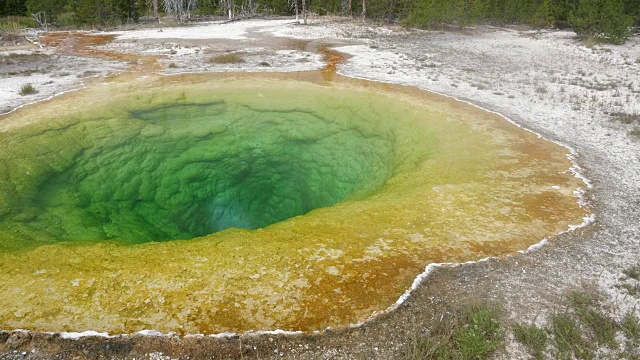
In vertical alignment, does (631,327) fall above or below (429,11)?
below

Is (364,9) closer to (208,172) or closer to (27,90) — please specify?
(27,90)

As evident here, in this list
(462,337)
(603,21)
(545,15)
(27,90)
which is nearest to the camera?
(462,337)

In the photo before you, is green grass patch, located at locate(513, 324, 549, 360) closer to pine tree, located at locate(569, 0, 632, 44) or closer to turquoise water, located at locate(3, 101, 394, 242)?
turquoise water, located at locate(3, 101, 394, 242)

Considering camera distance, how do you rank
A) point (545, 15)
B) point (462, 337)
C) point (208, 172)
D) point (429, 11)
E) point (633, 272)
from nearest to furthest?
point (462, 337) → point (633, 272) → point (208, 172) → point (429, 11) → point (545, 15)

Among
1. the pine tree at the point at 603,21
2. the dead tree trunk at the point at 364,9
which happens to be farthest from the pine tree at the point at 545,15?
the dead tree trunk at the point at 364,9

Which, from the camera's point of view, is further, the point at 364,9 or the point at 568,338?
the point at 364,9

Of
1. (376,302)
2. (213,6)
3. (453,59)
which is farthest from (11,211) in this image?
(213,6)

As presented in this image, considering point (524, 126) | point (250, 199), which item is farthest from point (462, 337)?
point (524, 126)
